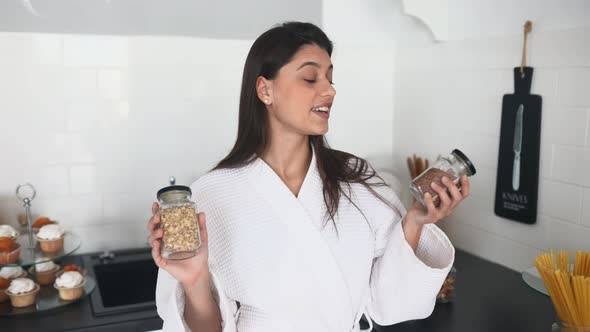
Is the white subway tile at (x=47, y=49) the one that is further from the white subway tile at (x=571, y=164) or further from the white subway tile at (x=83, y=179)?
the white subway tile at (x=571, y=164)

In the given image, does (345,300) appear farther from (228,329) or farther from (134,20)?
(134,20)

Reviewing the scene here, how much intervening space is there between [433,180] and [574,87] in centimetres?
71

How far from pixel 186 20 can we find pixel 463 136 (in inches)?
41.0

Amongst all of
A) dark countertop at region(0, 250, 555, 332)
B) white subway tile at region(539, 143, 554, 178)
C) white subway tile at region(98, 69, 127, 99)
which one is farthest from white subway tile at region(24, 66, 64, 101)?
white subway tile at region(539, 143, 554, 178)

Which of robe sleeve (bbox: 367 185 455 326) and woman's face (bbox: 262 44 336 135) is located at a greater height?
woman's face (bbox: 262 44 336 135)

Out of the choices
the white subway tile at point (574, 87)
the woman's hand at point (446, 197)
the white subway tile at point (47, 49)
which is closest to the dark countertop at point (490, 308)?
the woman's hand at point (446, 197)

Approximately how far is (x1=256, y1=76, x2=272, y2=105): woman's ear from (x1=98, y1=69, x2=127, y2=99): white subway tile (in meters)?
0.79

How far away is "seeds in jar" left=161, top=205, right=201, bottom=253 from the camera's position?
1069 mm

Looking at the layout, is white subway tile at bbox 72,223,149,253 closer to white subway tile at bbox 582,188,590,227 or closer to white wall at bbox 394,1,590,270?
white wall at bbox 394,1,590,270

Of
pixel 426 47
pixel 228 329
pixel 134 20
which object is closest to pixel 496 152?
pixel 426 47

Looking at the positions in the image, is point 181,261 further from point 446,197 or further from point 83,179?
point 83,179

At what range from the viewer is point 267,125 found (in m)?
1.40

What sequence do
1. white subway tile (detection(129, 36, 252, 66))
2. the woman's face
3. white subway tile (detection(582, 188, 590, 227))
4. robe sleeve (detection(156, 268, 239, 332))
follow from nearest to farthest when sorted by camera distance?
robe sleeve (detection(156, 268, 239, 332))
the woman's face
white subway tile (detection(582, 188, 590, 227))
white subway tile (detection(129, 36, 252, 66))

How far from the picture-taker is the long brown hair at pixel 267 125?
4.33 feet
